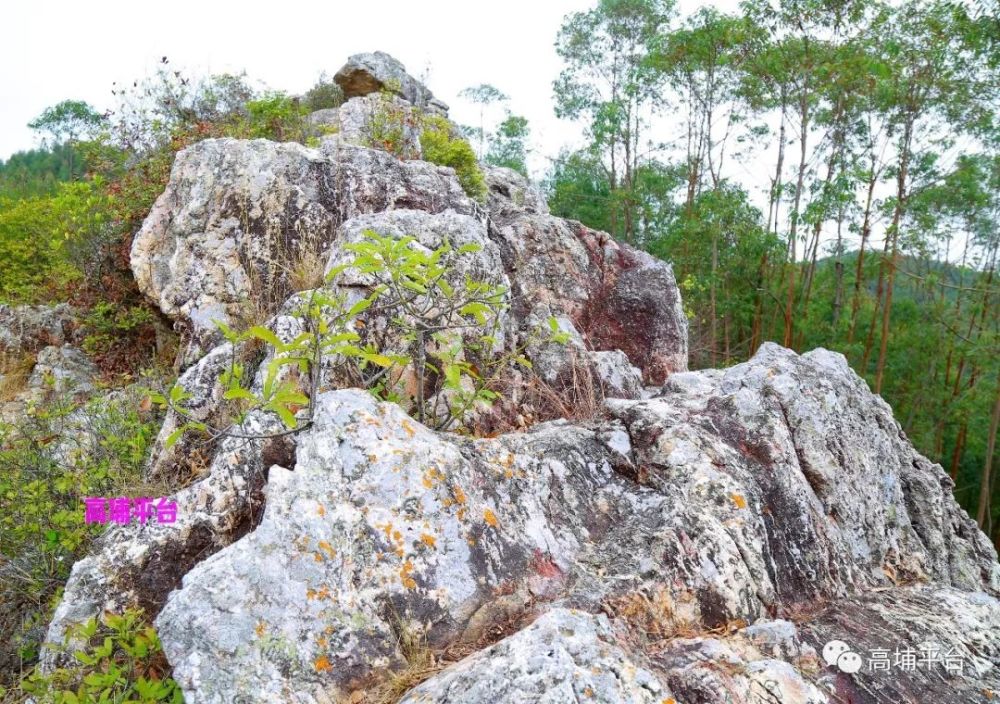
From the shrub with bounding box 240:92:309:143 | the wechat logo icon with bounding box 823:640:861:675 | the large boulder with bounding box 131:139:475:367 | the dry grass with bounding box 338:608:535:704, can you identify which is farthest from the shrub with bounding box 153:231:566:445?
the shrub with bounding box 240:92:309:143

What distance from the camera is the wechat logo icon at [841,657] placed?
252 cm

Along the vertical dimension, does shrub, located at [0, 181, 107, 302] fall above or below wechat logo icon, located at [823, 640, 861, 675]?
above

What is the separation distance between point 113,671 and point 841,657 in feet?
9.07

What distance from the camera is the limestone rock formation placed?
6.94 feet

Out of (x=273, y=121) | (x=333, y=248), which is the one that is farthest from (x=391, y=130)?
(x=333, y=248)

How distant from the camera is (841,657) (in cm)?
258

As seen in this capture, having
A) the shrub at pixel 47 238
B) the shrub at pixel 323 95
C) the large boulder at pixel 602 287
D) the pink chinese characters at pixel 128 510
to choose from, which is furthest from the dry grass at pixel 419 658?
the shrub at pixel 323 95

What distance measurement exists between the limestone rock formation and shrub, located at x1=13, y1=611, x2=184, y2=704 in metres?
0.13

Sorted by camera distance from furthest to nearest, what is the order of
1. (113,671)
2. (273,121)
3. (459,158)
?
(273,121), (459,158), (113,671)

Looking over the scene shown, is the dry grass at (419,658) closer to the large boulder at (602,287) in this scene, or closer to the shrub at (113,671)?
the shrub at (113,671)

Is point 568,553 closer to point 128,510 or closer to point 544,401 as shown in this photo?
point 544,401

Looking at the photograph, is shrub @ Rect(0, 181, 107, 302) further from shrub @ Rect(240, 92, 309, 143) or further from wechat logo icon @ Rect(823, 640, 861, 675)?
wechat logo icon @ Rect(823, 640, 861, 675)

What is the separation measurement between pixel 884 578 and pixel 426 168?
480 cm

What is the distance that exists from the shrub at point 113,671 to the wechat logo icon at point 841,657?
8.10 ft
